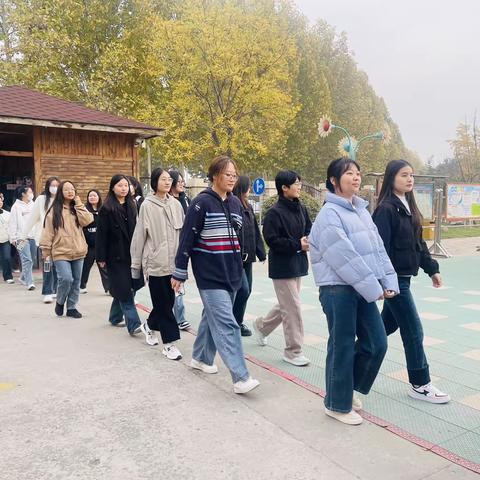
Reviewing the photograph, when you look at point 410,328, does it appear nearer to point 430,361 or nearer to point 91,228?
point 430,361

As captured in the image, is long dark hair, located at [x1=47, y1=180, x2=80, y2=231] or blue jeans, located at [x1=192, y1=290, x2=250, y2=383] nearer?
blue jeans, located at [x1=192, y1=290, x2=250, y2=383]

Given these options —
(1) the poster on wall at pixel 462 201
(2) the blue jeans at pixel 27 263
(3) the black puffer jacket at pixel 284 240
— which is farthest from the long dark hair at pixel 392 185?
(1) the poster on wall at pixel 462 201

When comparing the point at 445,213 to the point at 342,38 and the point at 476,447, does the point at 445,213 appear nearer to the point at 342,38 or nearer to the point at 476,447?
the point at 476,447

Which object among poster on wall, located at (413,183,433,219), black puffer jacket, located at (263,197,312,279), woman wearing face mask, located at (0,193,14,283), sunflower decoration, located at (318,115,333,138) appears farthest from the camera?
sunflower decoration, located at (318,115,333,138)

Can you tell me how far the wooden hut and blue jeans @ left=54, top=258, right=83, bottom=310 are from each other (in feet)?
17.4

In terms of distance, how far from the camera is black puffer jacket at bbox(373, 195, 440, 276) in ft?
11.8

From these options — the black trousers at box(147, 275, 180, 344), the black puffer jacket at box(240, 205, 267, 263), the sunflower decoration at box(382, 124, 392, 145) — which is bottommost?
the black trousers at box(147, 275, 180, 344)

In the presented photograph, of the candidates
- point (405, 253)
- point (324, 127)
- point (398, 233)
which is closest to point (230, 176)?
point (398, 233)

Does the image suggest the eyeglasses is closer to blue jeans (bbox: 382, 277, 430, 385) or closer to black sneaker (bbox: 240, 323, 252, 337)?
blue jeans (bbox: 382, 277, 430, 385)

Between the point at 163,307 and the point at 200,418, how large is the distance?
1.45 meters

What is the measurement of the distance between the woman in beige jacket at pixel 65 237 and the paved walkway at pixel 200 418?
2.98 ft

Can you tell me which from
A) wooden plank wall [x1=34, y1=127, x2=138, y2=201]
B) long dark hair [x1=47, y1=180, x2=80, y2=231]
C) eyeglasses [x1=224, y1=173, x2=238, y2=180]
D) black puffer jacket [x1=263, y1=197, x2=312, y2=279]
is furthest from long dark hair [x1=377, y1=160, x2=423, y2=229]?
wooden plank wall [x1=34, y1=127, x2=138, y2=201]

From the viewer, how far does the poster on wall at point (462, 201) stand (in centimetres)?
1375

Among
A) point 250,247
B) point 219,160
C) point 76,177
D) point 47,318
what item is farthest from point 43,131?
point 219,160
